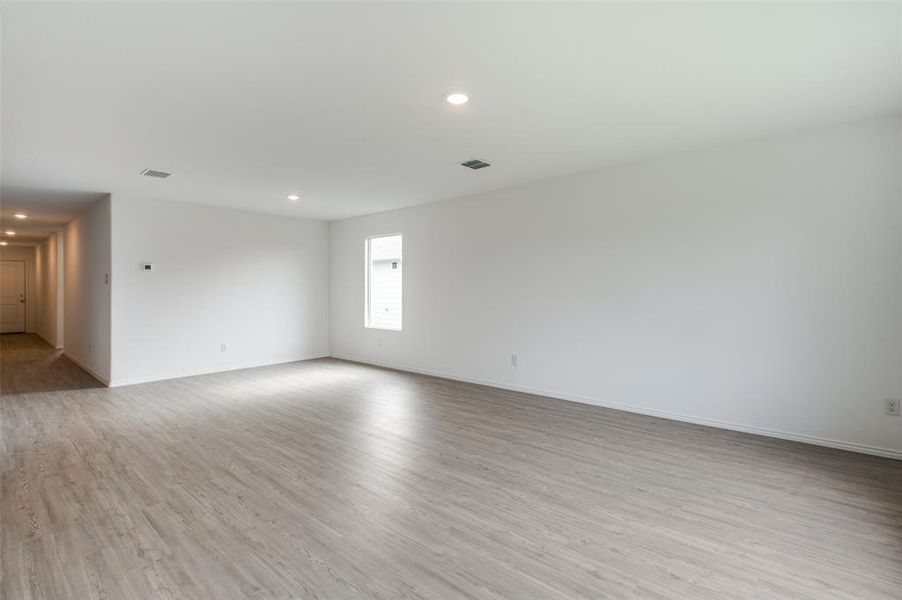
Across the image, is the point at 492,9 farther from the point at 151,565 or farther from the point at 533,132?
the point at 151,565

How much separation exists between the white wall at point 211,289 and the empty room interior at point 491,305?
0.05 m

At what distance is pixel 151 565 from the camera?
203 centimetres

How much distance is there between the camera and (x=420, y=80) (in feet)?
8.79

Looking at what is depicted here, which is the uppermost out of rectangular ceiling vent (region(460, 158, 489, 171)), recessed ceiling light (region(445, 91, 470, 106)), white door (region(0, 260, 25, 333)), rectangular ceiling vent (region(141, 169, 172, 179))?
rectangular ceiling vent (region(460, 158, 489, 171))

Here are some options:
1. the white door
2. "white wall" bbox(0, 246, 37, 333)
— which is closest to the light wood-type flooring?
"white wall" bbox(0, 246, 37, 333)

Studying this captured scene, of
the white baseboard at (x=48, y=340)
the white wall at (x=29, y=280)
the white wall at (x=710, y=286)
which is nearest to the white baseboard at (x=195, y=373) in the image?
the white wall at (x=710, y=286)

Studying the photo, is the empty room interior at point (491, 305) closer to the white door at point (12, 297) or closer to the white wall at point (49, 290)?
the white wall at point (49, 290)

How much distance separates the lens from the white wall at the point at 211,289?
5.90 metres

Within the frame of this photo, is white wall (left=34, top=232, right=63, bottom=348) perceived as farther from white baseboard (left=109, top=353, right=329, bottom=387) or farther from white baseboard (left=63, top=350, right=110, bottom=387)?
white baseboard (left=109, top=353, right=329, bottom=387)

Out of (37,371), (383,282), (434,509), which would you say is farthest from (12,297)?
(434,509)

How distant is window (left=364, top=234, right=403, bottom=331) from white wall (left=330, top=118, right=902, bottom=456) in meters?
1.32

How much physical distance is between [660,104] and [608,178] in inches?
65.6

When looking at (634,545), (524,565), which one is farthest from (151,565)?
(634,545)

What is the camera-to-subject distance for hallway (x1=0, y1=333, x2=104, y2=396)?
226 inches
